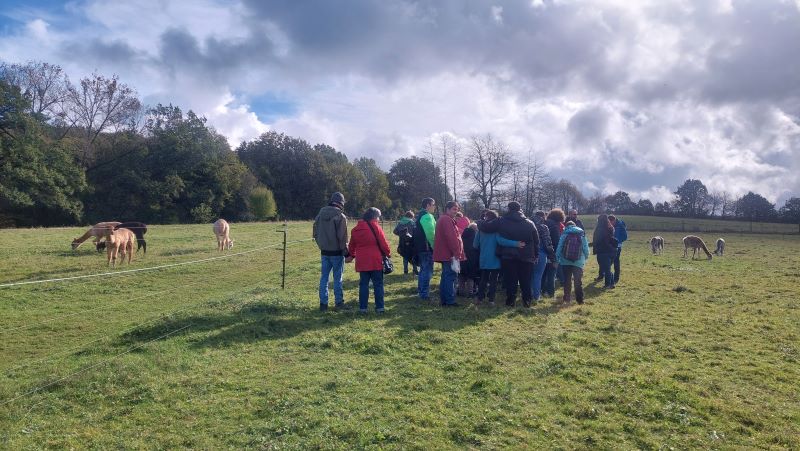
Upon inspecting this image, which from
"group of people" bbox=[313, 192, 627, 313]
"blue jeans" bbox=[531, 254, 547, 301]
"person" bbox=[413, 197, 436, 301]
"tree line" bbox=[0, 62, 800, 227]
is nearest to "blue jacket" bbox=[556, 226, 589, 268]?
"group of people" bbox=[313, 192, 627, 313]

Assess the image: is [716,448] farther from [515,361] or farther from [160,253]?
[160,253]

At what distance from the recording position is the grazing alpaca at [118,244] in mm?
16141

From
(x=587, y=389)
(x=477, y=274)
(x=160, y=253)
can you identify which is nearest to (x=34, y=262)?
(x=160, y=253)

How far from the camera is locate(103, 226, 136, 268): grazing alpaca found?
1614 cm

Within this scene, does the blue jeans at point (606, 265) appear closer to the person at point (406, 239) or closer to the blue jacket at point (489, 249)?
the blue jacket at point (489, 249)

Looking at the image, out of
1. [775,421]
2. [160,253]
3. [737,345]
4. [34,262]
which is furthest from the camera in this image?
[160,253]

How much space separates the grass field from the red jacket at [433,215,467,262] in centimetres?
106

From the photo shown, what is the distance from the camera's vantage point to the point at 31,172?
124 ft

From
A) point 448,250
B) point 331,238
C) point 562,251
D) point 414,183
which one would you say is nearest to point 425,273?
point 448,250

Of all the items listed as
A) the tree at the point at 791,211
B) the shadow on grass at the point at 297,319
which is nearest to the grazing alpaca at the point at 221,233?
the shadow on grass at the point at 297,319

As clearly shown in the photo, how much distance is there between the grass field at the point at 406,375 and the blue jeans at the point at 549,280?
89 centimetres

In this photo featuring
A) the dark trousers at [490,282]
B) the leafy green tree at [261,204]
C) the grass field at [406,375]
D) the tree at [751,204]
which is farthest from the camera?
the tree at [751,204]

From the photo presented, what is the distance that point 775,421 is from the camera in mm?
4543

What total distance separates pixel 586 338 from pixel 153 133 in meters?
54.6
